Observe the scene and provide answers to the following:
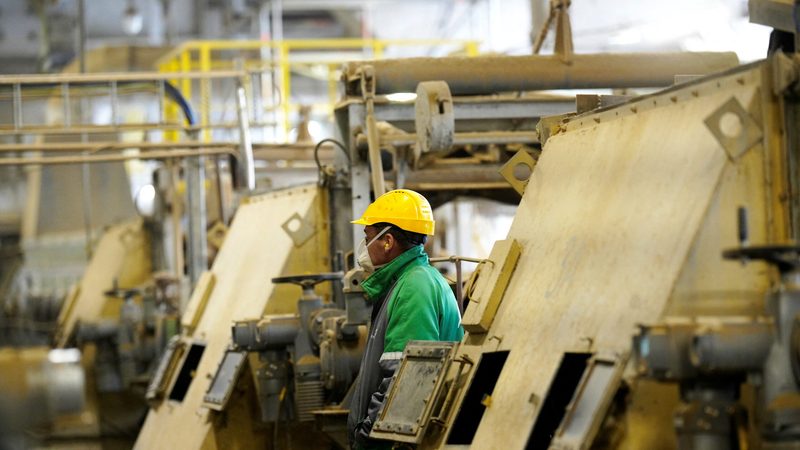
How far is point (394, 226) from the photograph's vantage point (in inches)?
289

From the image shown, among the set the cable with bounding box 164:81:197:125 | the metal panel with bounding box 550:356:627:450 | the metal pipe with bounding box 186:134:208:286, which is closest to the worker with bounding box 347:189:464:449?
the metal panel with bounding box 550:356:627:450

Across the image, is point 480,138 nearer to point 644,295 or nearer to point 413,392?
point 413,392

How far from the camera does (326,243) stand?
34.3ft

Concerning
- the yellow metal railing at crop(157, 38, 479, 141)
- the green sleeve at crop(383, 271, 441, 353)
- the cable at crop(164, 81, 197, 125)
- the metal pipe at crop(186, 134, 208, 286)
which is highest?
the yellow metal railing at crop(157, 38, 479, 141)

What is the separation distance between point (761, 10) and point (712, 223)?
0.93 m

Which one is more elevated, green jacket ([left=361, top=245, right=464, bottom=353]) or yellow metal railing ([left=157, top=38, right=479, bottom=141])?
yellow metal railing ([left=157, top=38, right=479, bottom=141])

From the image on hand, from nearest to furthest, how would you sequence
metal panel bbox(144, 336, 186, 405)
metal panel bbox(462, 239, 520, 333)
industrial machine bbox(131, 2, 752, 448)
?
metal panel bbox(462, 239, 520, 333), industrial machine bbox(131, 2, 752, 448), metal panel bbox(144, 336, 186, 405)

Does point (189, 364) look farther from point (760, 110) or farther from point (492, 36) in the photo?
point (492, 36)

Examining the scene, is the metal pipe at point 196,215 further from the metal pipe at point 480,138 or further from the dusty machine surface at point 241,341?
the metal pipe at point 480,138

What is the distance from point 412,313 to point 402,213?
2.06 ft

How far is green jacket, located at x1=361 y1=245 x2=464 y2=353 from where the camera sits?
22.6 ft

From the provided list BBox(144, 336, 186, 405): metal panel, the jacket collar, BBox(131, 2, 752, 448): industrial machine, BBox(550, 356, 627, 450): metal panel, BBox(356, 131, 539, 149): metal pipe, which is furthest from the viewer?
BBox(144, 336, 186, 405): metal panel

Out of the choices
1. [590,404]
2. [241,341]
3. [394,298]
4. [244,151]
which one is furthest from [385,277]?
[244,151]

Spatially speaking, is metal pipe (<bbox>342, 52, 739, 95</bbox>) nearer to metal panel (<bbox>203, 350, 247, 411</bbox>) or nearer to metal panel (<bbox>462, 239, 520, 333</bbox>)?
metal panel (<bbox>203, 350, 247, 411</bbox>)
